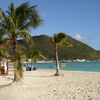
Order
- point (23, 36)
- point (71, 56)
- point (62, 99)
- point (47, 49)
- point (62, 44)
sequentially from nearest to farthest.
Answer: point (62, 99), point (23, 36), point (62, 44), point (47, 49), point (71, 56)

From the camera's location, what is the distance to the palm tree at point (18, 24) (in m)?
18.5

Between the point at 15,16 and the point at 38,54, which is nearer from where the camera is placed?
the point at 15,16

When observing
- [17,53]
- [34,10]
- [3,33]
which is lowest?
[17,53]

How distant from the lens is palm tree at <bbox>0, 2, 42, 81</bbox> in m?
18.5

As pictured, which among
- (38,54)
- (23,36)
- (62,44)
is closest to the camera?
(23,36)

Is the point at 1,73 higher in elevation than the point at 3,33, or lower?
lower

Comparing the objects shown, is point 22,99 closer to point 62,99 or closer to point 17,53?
point 62,99

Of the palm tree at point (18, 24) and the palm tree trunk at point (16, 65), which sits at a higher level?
the palm tree at point (18, 24)

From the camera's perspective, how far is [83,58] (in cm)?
18038

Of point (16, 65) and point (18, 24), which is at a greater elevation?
point (18, 24)

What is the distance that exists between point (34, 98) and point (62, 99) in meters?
1.36

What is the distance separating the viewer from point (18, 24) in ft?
61.0

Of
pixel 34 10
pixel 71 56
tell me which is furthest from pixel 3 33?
pixel 71 56

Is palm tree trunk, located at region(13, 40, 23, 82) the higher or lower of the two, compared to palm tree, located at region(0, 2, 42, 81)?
lower
